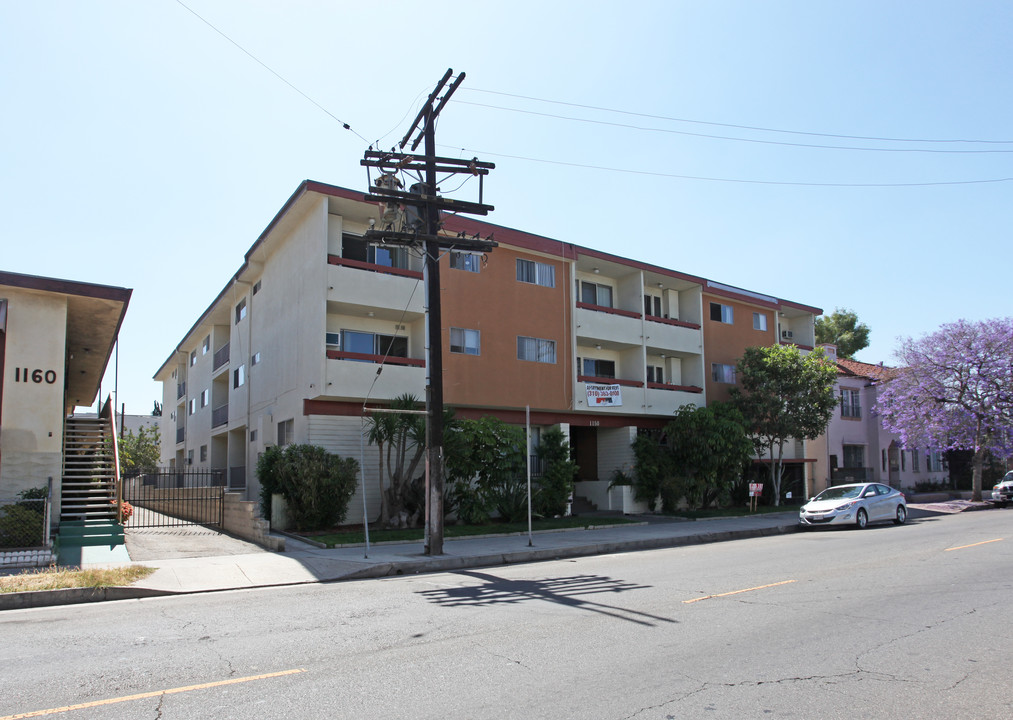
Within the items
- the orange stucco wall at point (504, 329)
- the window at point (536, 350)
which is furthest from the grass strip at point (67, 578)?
the window at point (536, 350)

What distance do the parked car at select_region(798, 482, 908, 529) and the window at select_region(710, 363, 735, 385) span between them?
30.8 feet

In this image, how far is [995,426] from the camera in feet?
110

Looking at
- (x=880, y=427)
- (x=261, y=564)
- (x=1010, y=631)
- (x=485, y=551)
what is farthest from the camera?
(x=880, y=427)

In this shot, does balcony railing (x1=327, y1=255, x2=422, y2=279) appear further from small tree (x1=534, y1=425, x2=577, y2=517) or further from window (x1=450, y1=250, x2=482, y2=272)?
small tree (x1=534, y1=425, x2=577, y2=517)

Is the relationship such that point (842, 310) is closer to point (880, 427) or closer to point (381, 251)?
point (880, 427)

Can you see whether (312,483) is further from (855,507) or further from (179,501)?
(855,507)

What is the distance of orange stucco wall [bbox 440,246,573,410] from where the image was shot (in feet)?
78.6

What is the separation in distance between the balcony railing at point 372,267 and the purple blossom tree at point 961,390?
24613mm

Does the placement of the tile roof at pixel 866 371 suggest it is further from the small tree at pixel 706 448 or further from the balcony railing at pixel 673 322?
the small tree at pixel 706 448

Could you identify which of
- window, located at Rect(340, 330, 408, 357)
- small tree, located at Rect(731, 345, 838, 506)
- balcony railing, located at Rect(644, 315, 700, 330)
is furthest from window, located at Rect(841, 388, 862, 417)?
window, located at Rect(340, 330, 408, 357)

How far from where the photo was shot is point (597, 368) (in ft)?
98.3

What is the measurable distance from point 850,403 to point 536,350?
22928 mm

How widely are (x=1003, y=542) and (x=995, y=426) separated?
66.3ft

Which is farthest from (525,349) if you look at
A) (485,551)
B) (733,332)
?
(733,332)
